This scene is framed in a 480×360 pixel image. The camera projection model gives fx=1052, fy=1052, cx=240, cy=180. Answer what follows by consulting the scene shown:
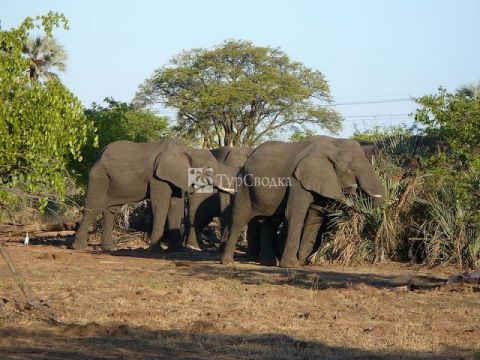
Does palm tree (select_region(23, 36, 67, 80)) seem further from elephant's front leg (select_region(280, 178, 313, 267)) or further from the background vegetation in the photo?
elephant's front leg (select_region(280, 178, 313, 267))

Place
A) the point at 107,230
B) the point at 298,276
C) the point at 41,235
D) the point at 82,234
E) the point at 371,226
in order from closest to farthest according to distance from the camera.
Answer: the point at 298,276, the point at 371,226, the point at 82,234, the point at 107,230, the point at 41,235

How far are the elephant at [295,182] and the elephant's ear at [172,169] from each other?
363 cm

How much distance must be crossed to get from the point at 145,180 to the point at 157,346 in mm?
14119

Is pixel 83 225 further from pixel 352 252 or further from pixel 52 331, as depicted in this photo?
pixel 52 331

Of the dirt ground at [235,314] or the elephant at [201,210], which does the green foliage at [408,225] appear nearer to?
the dirt ground at [235,314]

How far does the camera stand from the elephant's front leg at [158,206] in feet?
76.6

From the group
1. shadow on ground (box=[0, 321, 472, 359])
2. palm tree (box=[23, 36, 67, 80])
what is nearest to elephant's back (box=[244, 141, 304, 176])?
shadow on ground (box=[0, 321, 472, 359])

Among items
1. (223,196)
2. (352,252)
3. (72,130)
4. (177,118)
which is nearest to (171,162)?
(223,196)

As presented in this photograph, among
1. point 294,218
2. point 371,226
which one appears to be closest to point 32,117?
point 294,218

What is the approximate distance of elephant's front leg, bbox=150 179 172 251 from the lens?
2334 centimetres

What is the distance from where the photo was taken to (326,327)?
11.6 metres

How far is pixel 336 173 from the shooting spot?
19.8m

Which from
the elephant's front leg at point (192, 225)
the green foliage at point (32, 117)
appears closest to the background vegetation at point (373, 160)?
the green foliage at point (32, 117)

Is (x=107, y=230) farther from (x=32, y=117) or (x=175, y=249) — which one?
(x=32, y=117)
